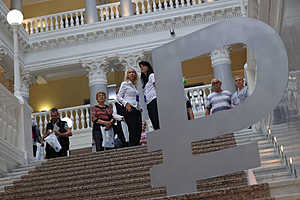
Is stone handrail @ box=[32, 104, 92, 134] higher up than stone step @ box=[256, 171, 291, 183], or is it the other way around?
stone handrail @ box=[32, 104, 92, 134]

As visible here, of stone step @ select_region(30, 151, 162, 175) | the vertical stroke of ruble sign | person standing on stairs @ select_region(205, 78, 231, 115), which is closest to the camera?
the vertical stroke of ruble sign

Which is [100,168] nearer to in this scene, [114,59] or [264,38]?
[264,38]

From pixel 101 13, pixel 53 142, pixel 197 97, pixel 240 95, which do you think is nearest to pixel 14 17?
pixel 53 142

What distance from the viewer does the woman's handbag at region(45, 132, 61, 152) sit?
9016 millimetres

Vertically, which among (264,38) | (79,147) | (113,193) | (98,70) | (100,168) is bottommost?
(113,193)

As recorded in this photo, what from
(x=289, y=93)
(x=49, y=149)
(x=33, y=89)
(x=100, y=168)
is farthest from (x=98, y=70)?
(x=289, y=93)

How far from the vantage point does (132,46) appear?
17344 millimetres

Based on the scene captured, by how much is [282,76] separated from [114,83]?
18.8 metres

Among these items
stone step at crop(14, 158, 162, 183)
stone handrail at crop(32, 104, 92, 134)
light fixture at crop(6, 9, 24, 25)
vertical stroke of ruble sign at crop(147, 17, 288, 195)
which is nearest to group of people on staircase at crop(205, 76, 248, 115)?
stone step at crop(14, 158, 162, 183)

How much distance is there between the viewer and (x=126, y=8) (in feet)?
58.3

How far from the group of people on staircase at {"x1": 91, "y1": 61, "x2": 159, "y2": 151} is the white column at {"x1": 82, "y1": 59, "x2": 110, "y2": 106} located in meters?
8.14

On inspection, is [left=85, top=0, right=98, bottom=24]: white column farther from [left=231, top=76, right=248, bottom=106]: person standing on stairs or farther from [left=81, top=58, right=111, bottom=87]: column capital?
[left=231, top=76, right=248, bottom=106]: person standing on stairs

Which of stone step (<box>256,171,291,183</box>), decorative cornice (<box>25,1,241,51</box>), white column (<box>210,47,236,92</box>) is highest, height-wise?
decorative cornice (<box>25,1,241,51</box>)

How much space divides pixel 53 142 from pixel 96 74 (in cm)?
847
